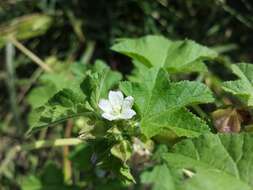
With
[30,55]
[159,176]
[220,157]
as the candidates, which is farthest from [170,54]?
[30,55]

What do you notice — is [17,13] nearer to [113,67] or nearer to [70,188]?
[113,67]

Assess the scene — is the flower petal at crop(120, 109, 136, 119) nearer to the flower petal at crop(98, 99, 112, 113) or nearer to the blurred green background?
the flower petal at crop(98, 99, 112, 113)

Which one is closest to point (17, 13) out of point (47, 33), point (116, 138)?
point (47, 33)

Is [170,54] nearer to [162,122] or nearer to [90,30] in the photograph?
[162,122]

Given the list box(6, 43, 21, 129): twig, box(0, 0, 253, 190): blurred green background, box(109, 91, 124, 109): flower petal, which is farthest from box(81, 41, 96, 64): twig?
box(109, 91, 124, 109): flower petal

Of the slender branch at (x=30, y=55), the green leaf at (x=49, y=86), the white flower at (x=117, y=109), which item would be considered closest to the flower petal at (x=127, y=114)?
the white flower at (x=117, y=109)
